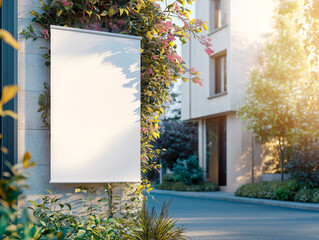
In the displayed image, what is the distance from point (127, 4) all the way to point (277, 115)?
493 inches

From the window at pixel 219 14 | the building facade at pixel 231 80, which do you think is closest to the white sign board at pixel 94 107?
the building facade at pixel 231 80

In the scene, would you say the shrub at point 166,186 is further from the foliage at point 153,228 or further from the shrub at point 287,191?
the foliage at point 153,228

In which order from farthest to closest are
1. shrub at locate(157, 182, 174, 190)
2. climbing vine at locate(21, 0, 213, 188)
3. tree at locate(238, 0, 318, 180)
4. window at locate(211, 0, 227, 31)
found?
shrub at locate(157, 182, 174, 190) < window at locate(211, 0, 227, 31) < tree at locate(238, 0, 318, 180) < climbing vine at locate(21, 0, 213, 188)

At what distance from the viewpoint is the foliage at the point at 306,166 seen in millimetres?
14109

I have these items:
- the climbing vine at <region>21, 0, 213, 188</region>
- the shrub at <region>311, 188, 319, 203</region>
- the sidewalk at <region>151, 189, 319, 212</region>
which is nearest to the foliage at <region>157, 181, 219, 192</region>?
the sidewalk at <region>151, 189, 319, 212</region>

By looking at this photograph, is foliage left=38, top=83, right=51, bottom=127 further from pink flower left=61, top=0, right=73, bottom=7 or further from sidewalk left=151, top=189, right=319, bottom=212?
sidewalk left=151, top=189, right=319, bottom=212

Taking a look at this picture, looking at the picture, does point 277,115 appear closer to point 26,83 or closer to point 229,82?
point 229,82

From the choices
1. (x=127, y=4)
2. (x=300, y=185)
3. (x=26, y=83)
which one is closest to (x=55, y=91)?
(x=26, y=83)

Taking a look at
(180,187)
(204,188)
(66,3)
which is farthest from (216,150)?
(66,3)

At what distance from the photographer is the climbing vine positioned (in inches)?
169

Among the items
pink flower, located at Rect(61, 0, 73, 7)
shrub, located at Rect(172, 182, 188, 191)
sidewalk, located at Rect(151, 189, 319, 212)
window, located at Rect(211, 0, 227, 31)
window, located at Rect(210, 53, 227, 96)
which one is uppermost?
window, located at Rect(211, 0, 227, 31)

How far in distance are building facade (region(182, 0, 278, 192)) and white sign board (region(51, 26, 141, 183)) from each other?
14910 mm

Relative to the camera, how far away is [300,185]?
14.6m

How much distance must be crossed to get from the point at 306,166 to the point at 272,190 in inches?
71.0
